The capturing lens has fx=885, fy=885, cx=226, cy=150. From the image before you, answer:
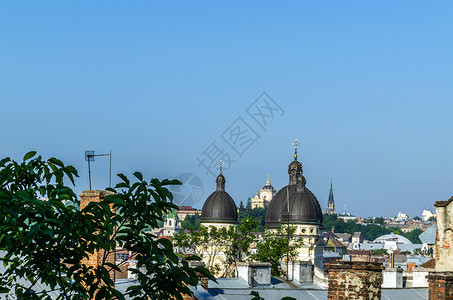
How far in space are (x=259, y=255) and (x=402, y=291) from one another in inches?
1719

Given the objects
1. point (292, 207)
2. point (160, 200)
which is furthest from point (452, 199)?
point (292, 207)

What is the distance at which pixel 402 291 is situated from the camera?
86.7 ft

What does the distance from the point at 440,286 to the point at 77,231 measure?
7183mm

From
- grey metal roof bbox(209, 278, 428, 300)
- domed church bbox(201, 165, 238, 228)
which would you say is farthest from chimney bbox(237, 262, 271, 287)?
domed church bbox(201, 165, 238, 228)

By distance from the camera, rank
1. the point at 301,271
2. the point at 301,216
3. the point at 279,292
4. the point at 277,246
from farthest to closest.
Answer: the point at 301,216, the point at 277,246, the point at 301,271, the point at 279,292

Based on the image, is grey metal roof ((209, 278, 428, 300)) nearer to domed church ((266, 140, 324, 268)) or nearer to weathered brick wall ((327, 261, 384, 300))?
weathered brick wall ((327, 261, 384, 300))

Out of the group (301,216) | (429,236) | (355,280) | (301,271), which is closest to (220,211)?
(301,216)

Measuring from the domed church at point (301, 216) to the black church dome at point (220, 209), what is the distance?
11.7ft

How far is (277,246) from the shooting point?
7331 cm

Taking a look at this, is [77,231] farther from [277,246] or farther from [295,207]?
[295,207]

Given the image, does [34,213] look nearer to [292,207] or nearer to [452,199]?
[452,199]

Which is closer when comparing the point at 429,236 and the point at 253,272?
the point at 429,236

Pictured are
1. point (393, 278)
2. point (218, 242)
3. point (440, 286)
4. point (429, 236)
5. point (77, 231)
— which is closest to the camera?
point (77, 231)

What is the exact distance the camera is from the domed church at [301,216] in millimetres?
83688
